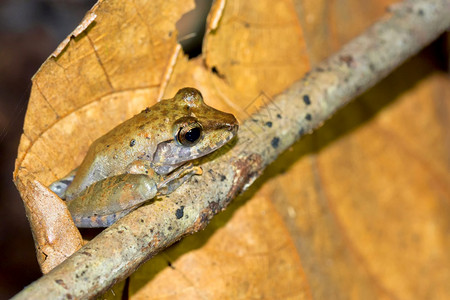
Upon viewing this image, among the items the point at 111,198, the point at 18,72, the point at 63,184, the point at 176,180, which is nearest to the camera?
the point at 176,180

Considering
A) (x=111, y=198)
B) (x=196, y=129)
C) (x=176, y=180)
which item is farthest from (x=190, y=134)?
(x=111, y=198)

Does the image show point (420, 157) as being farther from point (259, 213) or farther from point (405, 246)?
point (259, 213)

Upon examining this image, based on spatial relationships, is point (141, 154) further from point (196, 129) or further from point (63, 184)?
point (63, 184)

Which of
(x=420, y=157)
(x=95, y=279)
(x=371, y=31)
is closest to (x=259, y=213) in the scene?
(x=95, y=279)

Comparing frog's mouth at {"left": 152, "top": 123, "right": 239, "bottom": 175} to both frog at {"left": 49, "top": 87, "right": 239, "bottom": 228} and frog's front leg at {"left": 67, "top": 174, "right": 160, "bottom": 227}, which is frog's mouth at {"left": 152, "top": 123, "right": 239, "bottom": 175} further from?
Answer: frog's front leg at {"left": 67, "top": 174, "right": 160, "bottom": 227}

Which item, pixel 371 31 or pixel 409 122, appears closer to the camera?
pixel 371 31

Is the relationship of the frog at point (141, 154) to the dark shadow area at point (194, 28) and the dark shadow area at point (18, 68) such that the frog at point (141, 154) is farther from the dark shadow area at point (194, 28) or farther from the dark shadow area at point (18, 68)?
the dark shadow area at point (18, 68)

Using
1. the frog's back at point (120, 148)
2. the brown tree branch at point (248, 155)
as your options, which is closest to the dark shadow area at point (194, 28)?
the frog's back at point (120, 148)

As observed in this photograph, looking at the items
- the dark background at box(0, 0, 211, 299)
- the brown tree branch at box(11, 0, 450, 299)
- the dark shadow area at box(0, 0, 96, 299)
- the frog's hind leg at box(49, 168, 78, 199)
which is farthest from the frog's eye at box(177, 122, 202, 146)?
the dark shadow area at box(0, 0, 96, 299)
